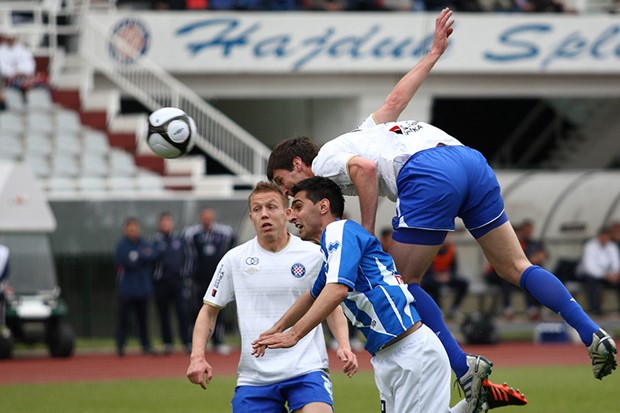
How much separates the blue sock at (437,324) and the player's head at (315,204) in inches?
30.5

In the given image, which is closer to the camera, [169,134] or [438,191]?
[438,191]

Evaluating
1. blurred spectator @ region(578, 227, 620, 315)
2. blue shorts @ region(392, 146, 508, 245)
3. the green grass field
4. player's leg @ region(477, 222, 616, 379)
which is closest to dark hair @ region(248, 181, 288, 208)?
blue shorts @ region(392, 146, 508, 245)

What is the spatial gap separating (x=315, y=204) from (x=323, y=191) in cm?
8

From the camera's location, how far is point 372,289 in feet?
22.7

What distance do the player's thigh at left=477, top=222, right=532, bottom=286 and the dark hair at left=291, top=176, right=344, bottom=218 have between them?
3.92 feet

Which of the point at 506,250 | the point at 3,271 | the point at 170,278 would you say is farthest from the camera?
the point at 170,278

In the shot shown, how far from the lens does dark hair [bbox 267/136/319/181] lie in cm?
779

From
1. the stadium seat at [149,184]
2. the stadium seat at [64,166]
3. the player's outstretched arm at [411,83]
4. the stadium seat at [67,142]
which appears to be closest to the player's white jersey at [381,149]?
the player's outstretched arm at [411,83]

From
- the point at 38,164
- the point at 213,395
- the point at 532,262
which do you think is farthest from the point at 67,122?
the point at 213,395

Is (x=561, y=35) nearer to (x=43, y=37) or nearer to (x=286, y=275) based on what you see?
(x=43, y=37)

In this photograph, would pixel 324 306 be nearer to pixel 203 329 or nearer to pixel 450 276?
pixel 203 329

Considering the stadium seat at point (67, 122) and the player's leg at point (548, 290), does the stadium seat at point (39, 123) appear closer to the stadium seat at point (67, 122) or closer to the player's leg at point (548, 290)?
the stadium seat at point (67, 122)

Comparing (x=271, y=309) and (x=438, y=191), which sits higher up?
(x=438, y=191)

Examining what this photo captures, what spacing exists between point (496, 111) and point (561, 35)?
5539 mm
